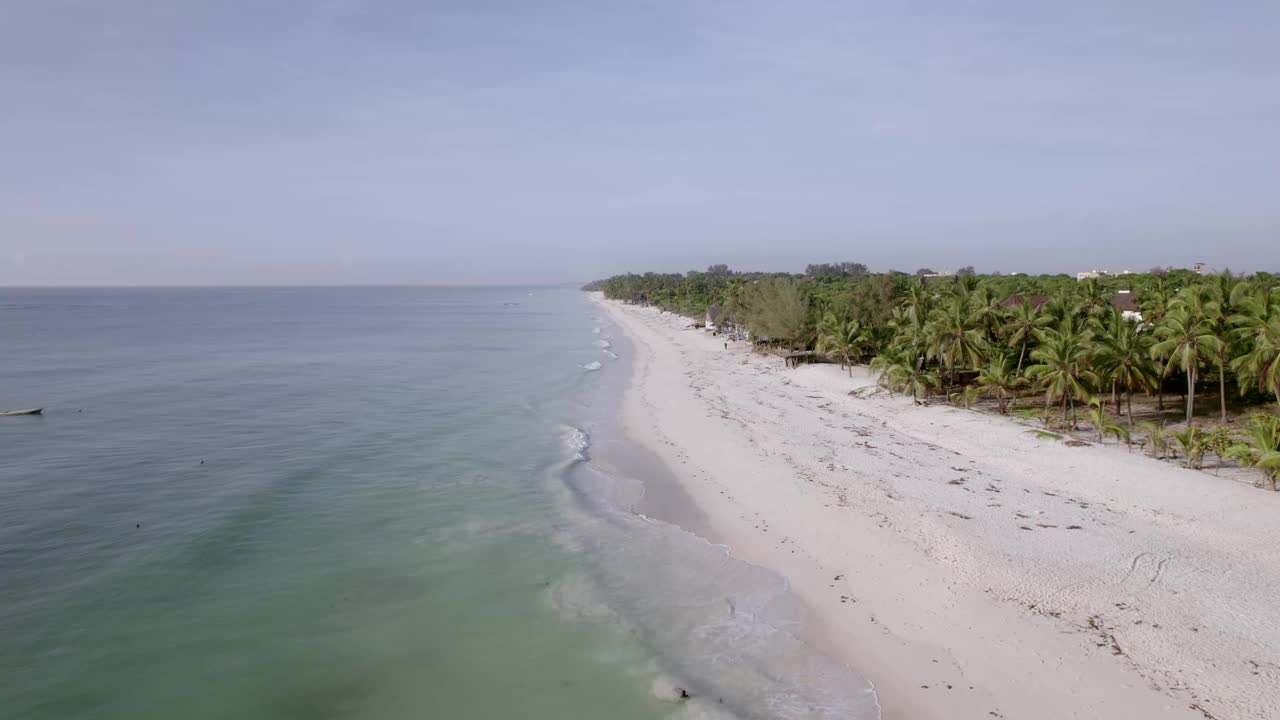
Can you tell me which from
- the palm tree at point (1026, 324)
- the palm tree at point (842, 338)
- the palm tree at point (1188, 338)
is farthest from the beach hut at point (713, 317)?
the palm tree at point (1188, 338)

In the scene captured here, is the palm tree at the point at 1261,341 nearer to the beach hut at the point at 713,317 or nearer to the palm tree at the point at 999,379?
the palm tree at the point at 999,379

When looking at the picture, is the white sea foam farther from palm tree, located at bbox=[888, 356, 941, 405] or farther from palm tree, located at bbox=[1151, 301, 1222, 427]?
palm tree, located at bbox=[1151, 301, 1222, 427]

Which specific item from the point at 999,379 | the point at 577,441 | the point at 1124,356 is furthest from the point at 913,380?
the point at 577,441

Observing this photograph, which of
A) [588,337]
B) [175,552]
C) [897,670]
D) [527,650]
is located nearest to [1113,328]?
[897,670]

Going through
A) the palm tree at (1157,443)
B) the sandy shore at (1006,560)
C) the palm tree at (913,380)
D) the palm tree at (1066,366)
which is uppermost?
the palm tree at (1066,366)

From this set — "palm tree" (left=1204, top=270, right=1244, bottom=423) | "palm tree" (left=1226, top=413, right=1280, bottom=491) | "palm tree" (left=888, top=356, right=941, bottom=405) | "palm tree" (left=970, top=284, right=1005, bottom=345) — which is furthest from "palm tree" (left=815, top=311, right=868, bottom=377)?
"palm tree" (left=1226, top=413, right=1280, bottom=491)
